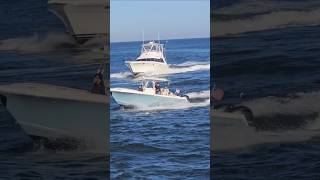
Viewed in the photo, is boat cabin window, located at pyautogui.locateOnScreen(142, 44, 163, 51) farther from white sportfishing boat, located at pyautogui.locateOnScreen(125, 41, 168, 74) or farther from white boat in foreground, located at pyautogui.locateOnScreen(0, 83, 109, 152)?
white boat in foreground, located at pyautogui.locateOnScreen(0, 83, 109, 152)

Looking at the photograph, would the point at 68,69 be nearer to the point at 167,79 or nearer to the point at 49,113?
the point at 49,113

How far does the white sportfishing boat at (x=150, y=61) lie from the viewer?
11.4 m

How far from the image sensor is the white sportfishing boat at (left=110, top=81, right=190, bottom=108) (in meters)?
8.37

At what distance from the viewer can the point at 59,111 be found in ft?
13.5

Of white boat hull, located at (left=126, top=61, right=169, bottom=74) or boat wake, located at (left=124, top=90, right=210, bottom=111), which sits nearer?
boat wake, located at (left=124, top=90, right=210, bottom=111)

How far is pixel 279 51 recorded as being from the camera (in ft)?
13.2

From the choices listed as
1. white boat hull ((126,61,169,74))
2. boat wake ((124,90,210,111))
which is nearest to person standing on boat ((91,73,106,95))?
boat wake ((124,90,210,111))

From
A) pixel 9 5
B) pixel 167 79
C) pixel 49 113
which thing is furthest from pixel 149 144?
pixel 167 79

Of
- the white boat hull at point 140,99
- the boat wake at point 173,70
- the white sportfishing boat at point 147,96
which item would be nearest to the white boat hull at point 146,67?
the boat wake at point 173,70

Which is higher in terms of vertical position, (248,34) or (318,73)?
(248,34)

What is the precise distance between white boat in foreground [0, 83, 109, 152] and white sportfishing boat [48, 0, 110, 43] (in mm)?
495

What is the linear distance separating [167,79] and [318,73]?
667 centimetres

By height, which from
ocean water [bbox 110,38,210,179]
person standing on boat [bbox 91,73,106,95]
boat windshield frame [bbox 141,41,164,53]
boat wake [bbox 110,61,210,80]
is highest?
boat windshield frame [bbox 141,41,164,53]

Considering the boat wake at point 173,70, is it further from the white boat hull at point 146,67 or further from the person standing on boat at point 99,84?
the person standing on boat at point 99,84
